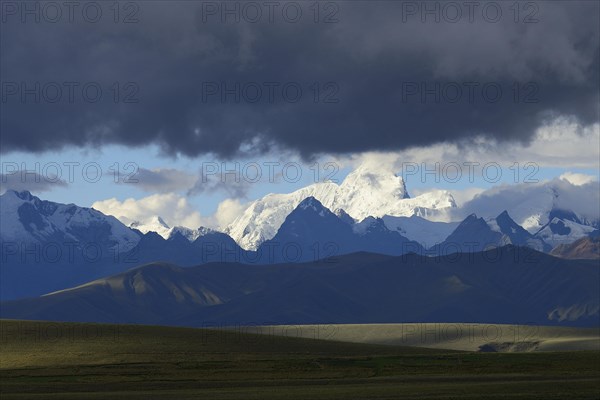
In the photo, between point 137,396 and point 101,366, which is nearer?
point 137,396

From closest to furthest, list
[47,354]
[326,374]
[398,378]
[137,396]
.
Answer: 1. [137,396]
2. [398,378]
3. [326,374]
4. [47,354]

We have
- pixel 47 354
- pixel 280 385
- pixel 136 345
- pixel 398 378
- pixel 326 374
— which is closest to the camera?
pixel 280 385

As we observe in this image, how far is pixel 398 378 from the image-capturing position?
148000mm

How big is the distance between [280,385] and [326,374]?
68.4ft

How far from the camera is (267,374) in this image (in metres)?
157

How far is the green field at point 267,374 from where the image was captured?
12400 cm

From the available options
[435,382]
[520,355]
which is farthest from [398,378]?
[520,355]

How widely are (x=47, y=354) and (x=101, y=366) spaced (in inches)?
833

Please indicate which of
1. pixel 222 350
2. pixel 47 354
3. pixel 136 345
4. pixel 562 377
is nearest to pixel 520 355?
pixel 562 377

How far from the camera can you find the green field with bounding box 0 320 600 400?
124000mm

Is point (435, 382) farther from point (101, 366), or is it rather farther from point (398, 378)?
point (101, 366)

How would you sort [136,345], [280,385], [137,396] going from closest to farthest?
[137,396] → [280,385] → [136,345]

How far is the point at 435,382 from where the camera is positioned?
454 feet

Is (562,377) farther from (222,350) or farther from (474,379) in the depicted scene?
(222,350)
